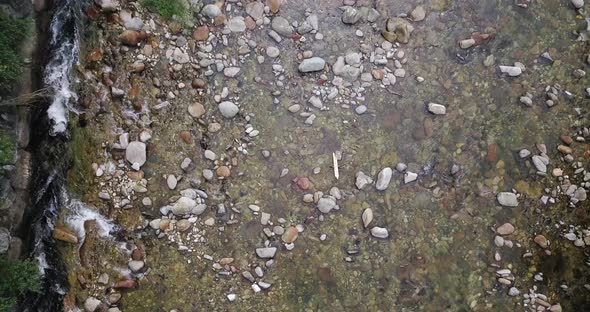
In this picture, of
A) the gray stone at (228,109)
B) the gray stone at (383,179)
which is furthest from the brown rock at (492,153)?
the gray stone at (228,109)

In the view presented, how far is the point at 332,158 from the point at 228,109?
1.28m

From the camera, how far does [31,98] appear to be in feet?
19.4

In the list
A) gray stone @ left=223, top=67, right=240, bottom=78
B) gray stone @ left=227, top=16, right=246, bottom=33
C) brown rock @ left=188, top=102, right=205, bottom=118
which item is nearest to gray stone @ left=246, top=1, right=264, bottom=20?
gray stone @ left=227, top=16, right=246, bottom=33

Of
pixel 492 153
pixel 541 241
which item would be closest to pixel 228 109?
pixel 492 153

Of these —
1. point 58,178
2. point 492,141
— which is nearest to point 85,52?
point 58,178

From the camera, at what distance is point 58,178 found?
5953 millimetres

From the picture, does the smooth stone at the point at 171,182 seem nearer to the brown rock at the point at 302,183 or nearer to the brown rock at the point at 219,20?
the brown rock at the point at 302,183

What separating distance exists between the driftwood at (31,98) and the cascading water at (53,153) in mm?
73

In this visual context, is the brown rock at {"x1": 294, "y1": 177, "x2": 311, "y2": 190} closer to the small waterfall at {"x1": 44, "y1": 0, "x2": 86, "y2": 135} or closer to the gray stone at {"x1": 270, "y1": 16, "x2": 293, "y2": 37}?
the gray stone at {"x1": 270, "y1": 16, "x2": 293, "y2": 37}

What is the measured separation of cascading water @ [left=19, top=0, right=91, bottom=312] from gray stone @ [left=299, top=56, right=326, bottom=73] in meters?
2.43

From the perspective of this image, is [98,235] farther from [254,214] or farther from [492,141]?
[492,141]

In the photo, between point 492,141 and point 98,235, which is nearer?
point 98,235

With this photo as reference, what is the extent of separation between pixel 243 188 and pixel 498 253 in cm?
290

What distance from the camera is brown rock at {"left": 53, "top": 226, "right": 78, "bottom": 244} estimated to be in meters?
5.83
